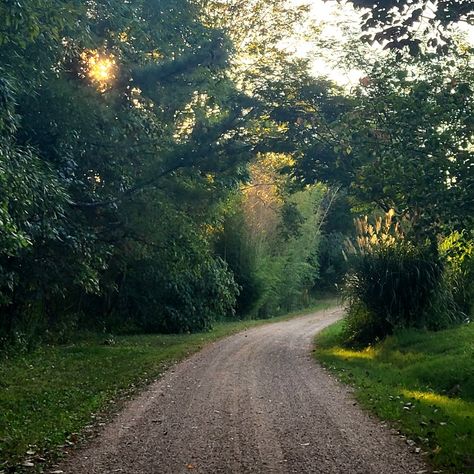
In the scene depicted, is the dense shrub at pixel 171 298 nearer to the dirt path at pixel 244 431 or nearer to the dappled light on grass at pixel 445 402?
the dirt path at pixel 244 431

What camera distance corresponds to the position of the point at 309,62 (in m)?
21.5

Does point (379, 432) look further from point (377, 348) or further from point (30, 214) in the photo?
point (377, 348)

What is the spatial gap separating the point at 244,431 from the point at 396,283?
32.5ft

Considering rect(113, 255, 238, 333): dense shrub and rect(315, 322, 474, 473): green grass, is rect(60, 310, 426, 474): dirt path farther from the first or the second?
rect(113, 255, 238, 333): dense shrub

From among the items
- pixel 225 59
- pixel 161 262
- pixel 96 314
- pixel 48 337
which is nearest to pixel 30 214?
pixel 225 59

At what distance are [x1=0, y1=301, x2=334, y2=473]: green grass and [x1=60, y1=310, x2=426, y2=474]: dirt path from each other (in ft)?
1.61

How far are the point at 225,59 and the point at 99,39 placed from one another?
11.4 ft

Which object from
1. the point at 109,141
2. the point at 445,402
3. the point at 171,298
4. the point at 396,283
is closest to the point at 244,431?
the point at 445,402

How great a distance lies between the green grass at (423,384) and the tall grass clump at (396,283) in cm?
76

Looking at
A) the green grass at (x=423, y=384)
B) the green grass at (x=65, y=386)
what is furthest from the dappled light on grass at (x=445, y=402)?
the green grass at (x=65, y=386)

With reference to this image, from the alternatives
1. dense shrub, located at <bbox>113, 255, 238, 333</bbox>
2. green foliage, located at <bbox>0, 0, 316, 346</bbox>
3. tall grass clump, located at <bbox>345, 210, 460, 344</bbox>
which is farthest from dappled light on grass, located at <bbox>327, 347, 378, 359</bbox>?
dense shrub, located at <bbox>113, 255, 238, 333</bbox>

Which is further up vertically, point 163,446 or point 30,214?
point 30,214

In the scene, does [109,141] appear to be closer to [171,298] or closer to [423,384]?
[423,384]

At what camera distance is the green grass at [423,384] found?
7.66m
